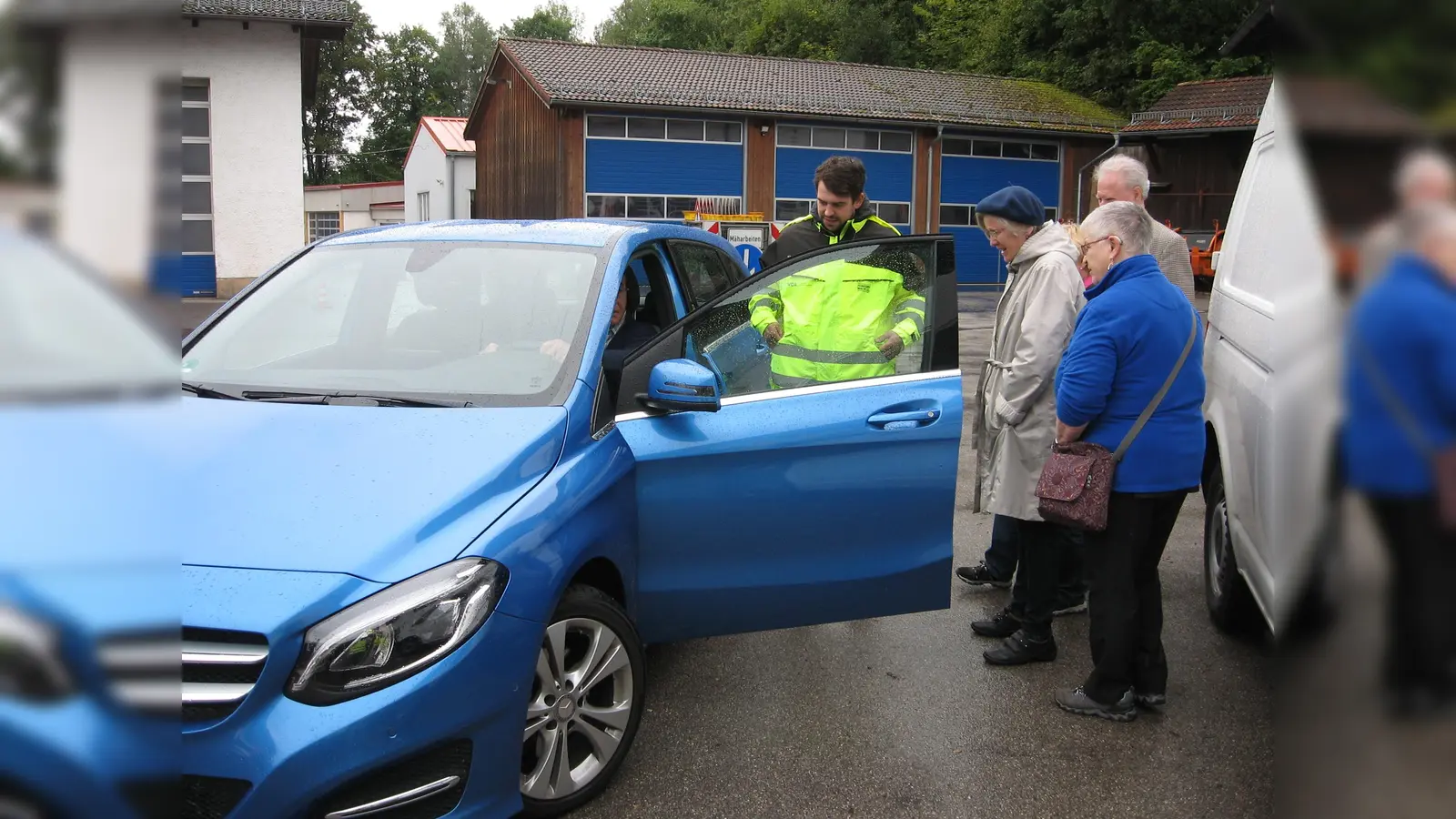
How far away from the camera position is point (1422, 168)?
0.49 meters

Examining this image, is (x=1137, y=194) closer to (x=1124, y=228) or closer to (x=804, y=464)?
(x=1124, y=228)

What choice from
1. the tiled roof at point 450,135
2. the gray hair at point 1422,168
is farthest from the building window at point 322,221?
the gray hair at point 1422,168

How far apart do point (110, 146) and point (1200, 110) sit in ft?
127

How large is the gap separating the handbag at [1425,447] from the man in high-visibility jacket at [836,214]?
15.3 feet

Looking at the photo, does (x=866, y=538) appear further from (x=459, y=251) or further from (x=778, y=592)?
(x=459, y=251)

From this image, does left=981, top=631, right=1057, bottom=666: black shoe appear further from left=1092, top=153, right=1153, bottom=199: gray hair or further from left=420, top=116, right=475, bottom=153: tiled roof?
left=420, top=116, right=475, bottom=153: tiled roof

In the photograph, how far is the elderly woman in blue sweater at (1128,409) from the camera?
341 centimetres

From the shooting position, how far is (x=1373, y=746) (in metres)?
0.52

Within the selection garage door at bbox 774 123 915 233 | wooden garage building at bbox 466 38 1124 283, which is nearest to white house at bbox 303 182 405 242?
wooden garage building at bbox 466 38 1124 283

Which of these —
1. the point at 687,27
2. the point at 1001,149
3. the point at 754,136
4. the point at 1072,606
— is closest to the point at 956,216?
the point at 1001,149

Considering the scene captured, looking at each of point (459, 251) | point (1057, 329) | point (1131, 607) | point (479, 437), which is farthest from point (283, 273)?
point (1131, 607)

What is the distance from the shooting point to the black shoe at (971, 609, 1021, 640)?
172 inches

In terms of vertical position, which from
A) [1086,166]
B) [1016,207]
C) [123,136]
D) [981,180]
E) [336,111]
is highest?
[336,111]

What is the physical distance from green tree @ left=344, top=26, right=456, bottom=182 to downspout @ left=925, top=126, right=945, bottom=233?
43.2m
